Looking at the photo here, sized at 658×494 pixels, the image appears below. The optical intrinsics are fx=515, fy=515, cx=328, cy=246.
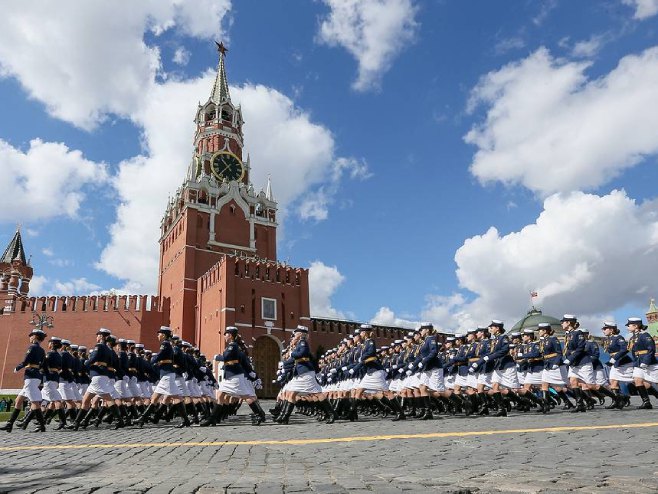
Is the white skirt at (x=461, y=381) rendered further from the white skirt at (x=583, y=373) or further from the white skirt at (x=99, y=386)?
the white skirt at (x=99, y=386)

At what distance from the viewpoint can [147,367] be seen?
13750 millimetres

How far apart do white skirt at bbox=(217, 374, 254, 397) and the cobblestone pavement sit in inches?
89.8

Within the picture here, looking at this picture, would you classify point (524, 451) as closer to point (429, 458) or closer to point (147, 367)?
point (429, 458)

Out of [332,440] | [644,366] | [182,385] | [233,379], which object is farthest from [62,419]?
[644,366]

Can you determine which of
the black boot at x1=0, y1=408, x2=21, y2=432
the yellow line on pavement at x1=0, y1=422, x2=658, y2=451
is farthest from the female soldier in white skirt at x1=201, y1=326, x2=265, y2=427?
the black boot at x1=0, y1=408, x2=21, y2=432

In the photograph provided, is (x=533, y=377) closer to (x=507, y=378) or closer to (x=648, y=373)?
(x=507, y=378)

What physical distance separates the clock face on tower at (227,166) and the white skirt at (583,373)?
136 feet

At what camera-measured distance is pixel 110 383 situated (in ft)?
36.0

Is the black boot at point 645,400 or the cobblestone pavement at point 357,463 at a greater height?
the black boot at point 645,400

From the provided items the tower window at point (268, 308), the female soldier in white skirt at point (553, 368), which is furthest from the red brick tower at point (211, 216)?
the female soldier in white skirt at point (553, 368)

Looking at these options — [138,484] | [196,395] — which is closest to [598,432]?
[138,484]

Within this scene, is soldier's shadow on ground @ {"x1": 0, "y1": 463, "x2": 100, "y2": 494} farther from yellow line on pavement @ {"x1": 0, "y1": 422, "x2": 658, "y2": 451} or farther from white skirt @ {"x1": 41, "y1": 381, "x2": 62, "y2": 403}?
white skirt @ {"x1": 41, "y1": 381, "x2": 62, "y2": 403}

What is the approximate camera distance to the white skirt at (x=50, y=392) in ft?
38.4

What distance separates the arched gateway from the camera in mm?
35188
